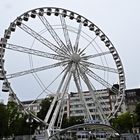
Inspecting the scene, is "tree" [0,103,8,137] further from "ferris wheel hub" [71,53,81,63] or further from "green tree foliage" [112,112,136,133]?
"green tree foliage" [112,112,136,133]

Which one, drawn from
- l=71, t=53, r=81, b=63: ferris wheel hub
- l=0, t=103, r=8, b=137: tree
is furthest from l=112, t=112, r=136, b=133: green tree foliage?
l=71, t=53, r=81, b=63: ferris wheel hub

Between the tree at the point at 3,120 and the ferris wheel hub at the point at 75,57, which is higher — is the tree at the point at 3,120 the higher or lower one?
the lower one

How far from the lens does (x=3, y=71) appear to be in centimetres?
3766

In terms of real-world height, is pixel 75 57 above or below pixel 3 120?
above

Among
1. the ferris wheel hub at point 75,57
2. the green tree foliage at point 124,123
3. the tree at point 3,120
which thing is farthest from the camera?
the green tree foliage at point 124,123

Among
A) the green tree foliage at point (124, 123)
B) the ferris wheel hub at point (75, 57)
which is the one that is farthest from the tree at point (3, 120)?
the green tree foliage at point (124, 123)

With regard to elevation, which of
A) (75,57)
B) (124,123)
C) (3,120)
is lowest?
(124,123)

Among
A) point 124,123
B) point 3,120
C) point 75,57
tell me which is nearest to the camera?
point 75,57

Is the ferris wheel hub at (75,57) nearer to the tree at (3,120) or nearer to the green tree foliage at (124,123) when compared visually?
the tree at (3,120)

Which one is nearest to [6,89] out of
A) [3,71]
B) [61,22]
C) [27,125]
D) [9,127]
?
[3,71]

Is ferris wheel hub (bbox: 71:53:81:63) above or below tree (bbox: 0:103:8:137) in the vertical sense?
above

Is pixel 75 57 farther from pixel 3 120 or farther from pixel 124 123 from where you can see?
pixel 124 123

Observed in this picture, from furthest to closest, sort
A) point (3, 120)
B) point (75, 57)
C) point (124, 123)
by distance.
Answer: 1. point (124, 123)
2. point (3, 120)
3. point (75, 57)

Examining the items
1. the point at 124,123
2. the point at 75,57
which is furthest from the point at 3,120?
the point at 124,123
